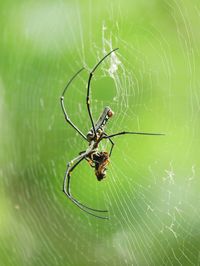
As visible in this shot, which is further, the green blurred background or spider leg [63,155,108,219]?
spider leg [63,155,108,219]

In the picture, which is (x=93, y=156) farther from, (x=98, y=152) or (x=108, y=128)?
(x=108, y=128)

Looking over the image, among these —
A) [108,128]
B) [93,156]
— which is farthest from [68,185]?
[108,128]

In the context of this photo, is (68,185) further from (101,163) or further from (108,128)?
(108,128)

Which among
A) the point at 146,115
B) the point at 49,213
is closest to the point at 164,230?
the point at 146,115

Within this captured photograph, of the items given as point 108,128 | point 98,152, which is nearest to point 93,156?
point 98,152

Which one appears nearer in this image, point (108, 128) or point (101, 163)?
point (101, 163)

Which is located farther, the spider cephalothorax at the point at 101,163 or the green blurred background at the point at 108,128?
the spider cephalothorax at the point at 101,163

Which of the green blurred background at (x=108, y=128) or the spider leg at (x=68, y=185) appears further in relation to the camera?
the spider leg at (x=68, y=185)

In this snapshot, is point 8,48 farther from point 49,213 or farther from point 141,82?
point 49,213

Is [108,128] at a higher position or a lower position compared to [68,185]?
higher
